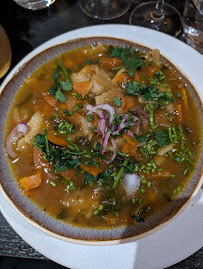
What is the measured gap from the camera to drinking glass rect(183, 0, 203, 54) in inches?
128

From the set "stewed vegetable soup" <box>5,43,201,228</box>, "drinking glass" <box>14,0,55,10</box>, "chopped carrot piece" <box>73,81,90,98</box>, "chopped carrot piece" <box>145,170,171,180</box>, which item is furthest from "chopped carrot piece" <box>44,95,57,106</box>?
"drinking glass" <box>14,0,55,10</box>

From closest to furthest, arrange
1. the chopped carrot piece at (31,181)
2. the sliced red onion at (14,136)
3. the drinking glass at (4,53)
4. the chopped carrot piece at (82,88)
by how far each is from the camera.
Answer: the chopped carrot piece at (31,181) < the sliced red onion at (14,136) < the chopped carrot piece at (82,88) < the drinking glass at (4,53)

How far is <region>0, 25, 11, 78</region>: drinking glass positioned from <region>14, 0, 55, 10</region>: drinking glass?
54 cm

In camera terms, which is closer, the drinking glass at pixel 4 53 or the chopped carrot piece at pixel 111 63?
the chopped carrot piece at pixel 111 63

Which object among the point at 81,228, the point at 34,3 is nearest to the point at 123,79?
the point at 81,228

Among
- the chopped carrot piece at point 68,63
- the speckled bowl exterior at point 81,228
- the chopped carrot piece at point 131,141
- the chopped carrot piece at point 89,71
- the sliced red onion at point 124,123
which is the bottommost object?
the speckled bowl exterior at point 81,228

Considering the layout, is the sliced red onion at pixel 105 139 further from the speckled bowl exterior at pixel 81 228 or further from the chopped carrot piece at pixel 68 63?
the chopped carrot piece at pixel 68 63

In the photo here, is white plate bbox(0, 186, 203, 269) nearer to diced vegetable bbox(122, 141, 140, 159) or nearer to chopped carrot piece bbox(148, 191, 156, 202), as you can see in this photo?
chopped carrot piece bbox(148, 191, 156, 202)

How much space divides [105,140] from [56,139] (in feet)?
1.11

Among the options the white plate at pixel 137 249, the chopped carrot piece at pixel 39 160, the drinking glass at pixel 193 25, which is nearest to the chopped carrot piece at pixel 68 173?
the chopped carrot piece at pixel 39 160

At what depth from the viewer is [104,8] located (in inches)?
140

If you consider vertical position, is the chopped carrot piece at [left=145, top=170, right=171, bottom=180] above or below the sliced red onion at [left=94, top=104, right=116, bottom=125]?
below

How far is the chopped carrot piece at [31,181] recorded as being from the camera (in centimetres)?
238

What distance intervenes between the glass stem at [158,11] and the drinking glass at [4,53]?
1.47 metres
